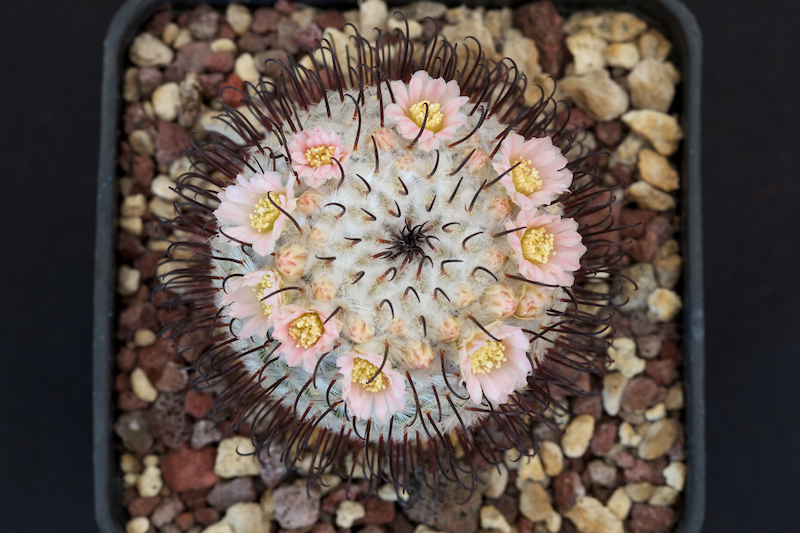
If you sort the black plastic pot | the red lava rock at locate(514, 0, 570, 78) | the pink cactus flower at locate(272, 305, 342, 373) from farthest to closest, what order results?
the red lava rock at locate(514, 0, 570, 78) → the black plastic pot → the pink cactus flower at locate(272, 305, 342, 373)

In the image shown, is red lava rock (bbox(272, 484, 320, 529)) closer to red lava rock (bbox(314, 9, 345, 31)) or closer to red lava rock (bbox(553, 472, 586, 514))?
red lava rock (bbox(553, 472, 586, 514))

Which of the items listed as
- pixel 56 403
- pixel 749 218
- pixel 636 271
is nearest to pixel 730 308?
pixel 749 218

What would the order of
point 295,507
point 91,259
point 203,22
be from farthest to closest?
1. point 91,259
2. point 203,22
3. point 295,507

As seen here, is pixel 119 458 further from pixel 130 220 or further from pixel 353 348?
pixel 353 348

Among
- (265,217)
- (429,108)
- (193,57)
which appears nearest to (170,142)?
(193,57)

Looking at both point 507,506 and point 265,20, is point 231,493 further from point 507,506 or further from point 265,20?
point 265,20

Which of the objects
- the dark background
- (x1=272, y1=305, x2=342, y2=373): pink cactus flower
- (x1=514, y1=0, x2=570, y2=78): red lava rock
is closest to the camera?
(x1=272, y1=305, x2=342, y2=373): pink cactus flower

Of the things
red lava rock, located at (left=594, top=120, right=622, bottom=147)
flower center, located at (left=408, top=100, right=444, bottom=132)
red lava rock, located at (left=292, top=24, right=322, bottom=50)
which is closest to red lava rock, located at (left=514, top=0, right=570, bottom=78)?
red lava rock, located at (left=594, top=120, right=622, bottom=147)

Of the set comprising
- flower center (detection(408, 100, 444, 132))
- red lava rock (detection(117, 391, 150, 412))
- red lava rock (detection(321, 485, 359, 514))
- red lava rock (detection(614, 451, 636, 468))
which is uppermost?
flower center (detection(408, 100, 444, 132))
